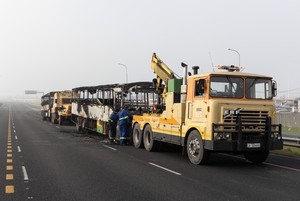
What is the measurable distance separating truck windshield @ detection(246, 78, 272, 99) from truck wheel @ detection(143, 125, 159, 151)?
472 cm

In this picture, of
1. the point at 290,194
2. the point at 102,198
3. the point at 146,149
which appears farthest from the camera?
the point at 146,149

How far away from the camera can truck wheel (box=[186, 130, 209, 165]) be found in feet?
35.5

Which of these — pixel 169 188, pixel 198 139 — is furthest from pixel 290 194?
pixel 198 139

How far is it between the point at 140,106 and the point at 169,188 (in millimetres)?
11135

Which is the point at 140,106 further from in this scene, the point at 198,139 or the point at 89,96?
the point at 198,139

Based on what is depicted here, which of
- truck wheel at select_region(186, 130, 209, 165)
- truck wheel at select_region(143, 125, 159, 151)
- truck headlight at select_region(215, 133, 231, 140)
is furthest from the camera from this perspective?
truck wheel at select_region(143, 125, 159, 151)

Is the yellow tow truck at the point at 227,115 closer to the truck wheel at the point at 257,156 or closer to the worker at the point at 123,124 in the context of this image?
the truck wheel at the point at 257,156

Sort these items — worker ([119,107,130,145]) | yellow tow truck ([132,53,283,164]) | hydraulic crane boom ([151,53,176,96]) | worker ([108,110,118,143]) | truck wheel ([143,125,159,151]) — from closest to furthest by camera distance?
yellow tow truck ([132,53,283,164]) → truck wheel ([143,125,159,151]) → hydraulic crane boom ([151,53,176,96]) → worker ([119,107,130,145]) → worker ([108,110,118,143])

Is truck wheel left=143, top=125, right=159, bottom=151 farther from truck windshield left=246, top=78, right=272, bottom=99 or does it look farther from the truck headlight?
truck windshield left=246, top=78, right=272, bottom=99

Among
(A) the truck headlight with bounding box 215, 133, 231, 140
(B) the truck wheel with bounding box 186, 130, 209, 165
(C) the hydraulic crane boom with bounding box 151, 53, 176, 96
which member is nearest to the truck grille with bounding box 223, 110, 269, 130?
(A) the truck headlight with bounding box 215, 133, 231, 140

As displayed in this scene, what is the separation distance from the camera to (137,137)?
629 inches

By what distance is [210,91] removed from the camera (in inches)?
429

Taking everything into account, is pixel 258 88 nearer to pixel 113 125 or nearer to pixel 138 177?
pixel 138 177

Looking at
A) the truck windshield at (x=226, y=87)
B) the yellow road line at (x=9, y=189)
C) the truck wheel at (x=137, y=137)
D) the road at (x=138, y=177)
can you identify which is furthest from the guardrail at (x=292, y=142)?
the yellow road line at (x=9, y=189)
